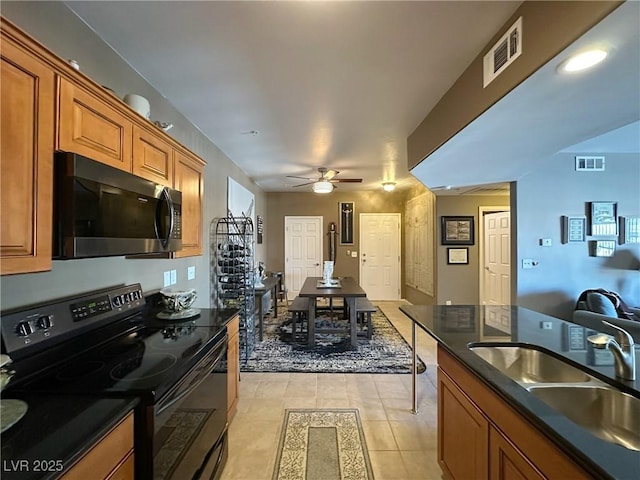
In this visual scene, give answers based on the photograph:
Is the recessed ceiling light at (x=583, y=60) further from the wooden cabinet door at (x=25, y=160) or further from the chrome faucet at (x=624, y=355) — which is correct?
the wooden cabinet door at (x=25, y=160)

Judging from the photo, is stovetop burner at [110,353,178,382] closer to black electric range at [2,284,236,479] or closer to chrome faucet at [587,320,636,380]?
black electric range at [2,284,236,479]

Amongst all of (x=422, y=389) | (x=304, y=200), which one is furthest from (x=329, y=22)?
(x=304, y=200)

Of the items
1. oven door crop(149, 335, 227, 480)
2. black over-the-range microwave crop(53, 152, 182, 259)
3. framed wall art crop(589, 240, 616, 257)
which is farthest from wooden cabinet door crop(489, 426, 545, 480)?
framed wall art crop(589, 240, 616, 257)

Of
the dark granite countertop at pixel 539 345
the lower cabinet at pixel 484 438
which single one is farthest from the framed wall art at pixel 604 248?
the lower cabinet at pixel 484 438

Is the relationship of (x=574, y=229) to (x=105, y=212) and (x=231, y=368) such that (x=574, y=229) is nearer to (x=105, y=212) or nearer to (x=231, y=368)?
(x=231, y=368)

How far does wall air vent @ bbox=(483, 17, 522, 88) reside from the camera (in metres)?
1.67

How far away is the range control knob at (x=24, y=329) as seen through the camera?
1.24 m

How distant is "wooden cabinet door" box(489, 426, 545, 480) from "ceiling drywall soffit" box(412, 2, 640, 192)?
1605 millimetres

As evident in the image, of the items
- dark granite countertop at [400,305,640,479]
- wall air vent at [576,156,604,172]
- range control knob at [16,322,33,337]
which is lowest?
dark granite countertop at [400,305,640,479]

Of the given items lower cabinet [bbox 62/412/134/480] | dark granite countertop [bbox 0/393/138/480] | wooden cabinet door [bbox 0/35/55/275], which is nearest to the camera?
dark granite countertop [bbox 0/393/138/480]

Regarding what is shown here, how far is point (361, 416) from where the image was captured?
2570mm

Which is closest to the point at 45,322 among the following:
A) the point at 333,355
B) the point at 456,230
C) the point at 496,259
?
the point at 333,355

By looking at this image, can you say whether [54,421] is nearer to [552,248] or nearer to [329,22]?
[329,22]

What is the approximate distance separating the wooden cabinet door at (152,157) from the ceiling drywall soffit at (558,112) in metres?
2.02
